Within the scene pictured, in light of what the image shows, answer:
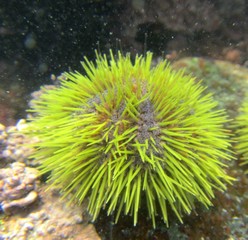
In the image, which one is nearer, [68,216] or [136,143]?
[136,143]

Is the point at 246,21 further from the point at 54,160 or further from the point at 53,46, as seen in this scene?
the point at 54,160

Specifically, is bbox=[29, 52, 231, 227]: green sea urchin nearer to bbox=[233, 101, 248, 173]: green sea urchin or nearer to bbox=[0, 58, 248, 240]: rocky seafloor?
bbox=[0, 58, 248, 240]: rocky seafloor

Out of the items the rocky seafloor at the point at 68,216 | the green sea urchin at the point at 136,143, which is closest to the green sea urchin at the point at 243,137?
the rocky seafloor at the point at 68,216

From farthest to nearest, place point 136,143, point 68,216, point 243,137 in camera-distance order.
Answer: point 243,137 → point 68,216 → point 136,143

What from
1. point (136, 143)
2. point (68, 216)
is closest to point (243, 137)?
point (136, 143)

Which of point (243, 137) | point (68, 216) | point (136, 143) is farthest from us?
point (243, 137)

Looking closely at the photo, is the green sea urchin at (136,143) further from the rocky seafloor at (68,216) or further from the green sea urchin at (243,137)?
the green sea urchin at (243,137)

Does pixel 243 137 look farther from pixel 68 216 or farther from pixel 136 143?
pixel 68 216

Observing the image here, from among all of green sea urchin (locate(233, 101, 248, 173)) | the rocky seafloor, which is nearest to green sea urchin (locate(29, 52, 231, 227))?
the rocky seafloor
